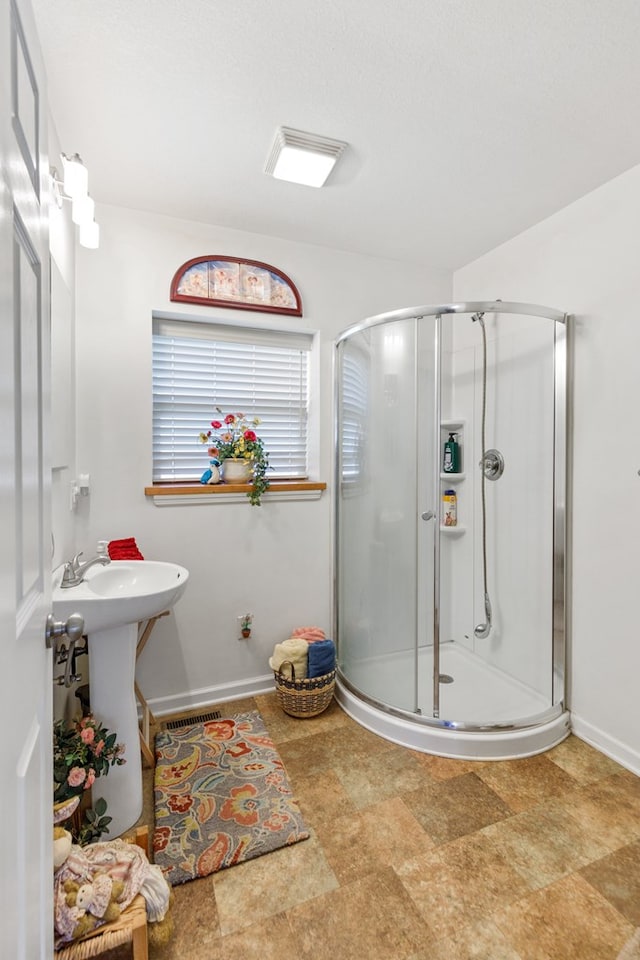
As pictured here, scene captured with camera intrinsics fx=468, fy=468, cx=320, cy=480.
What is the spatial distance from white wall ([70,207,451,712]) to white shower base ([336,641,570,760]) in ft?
1.68

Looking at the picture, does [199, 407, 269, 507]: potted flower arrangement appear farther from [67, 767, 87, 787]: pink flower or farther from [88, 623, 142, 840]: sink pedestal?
[67, 767, 87, 787]: pink flower

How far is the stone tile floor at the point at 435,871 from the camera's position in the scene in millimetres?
1264

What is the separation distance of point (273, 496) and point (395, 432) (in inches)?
29.3

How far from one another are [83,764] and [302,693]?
1069mm

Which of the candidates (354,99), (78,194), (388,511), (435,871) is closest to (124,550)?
(388,511)

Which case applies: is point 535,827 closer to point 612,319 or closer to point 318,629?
point 318,629

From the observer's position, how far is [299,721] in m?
2.30

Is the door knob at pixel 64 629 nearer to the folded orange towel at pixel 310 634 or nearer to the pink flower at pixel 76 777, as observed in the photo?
the pink flower at pixel 76 777

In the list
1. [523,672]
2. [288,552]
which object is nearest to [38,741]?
[288,552]

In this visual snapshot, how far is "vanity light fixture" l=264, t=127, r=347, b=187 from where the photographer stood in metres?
1.76

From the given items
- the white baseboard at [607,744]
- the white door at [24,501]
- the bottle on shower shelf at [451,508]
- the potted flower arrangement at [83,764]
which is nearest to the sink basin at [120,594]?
the potted flower arrangement at [83,764]

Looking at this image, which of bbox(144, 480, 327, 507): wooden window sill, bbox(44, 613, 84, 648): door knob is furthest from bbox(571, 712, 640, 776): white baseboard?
bbox(44, 613, 84, 648): door knob

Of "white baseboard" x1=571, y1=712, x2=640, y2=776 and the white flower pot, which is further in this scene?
the white flower pot

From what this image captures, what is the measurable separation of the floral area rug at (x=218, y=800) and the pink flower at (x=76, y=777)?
40cm
